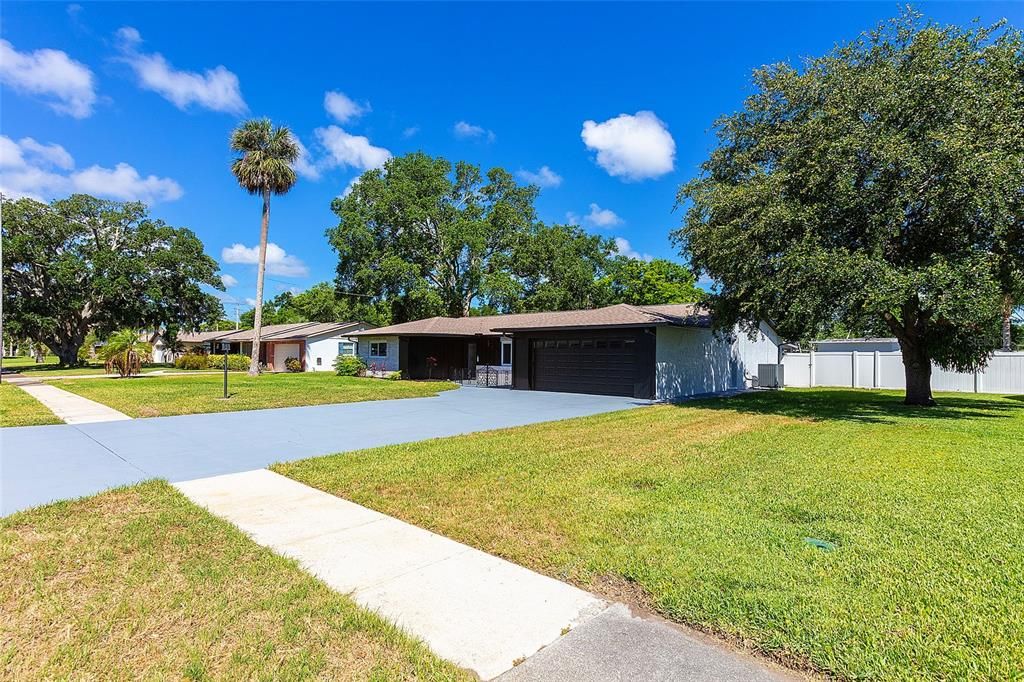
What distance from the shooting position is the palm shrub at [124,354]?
2387 cm

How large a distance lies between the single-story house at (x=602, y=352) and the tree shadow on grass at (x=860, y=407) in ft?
6.68

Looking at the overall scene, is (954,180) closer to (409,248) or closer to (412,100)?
(412,100)

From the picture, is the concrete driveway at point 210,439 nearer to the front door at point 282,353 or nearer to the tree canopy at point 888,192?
the tree canopy at point 888,192

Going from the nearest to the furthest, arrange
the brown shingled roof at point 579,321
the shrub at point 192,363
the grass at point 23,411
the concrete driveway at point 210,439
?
the concrete driveway at point 210,439
the grass at point 23,411
the brown shingled roof at point 579,321
the shrub at point 192,363

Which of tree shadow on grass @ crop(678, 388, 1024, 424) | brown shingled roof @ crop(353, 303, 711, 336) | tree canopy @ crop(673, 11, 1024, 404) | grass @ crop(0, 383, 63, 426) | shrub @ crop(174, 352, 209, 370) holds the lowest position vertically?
grass @ crop(0, 383, 63, 426)

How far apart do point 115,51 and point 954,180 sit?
18.7 m

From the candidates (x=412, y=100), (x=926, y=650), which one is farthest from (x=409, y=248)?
(x=926, y=650)

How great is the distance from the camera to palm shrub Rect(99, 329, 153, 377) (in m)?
23.9

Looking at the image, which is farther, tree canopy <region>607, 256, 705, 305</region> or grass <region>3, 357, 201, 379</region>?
tree canopy <region>607, 256, 705, 305</region>

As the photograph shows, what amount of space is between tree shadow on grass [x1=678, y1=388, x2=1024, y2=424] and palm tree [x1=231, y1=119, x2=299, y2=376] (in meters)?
22.5

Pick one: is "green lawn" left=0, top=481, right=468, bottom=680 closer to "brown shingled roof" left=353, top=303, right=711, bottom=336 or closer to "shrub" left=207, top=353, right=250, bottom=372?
"brown shingled roof" left=353, top=303, right=711, bottom=336

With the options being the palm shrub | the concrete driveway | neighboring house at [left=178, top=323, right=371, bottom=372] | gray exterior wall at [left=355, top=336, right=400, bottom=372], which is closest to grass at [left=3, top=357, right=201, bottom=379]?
the palm shrub

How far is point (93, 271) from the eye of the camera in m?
32.5

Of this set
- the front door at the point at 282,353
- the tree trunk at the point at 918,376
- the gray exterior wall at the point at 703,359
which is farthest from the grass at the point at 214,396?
the tree trunk at the point at 918,376
